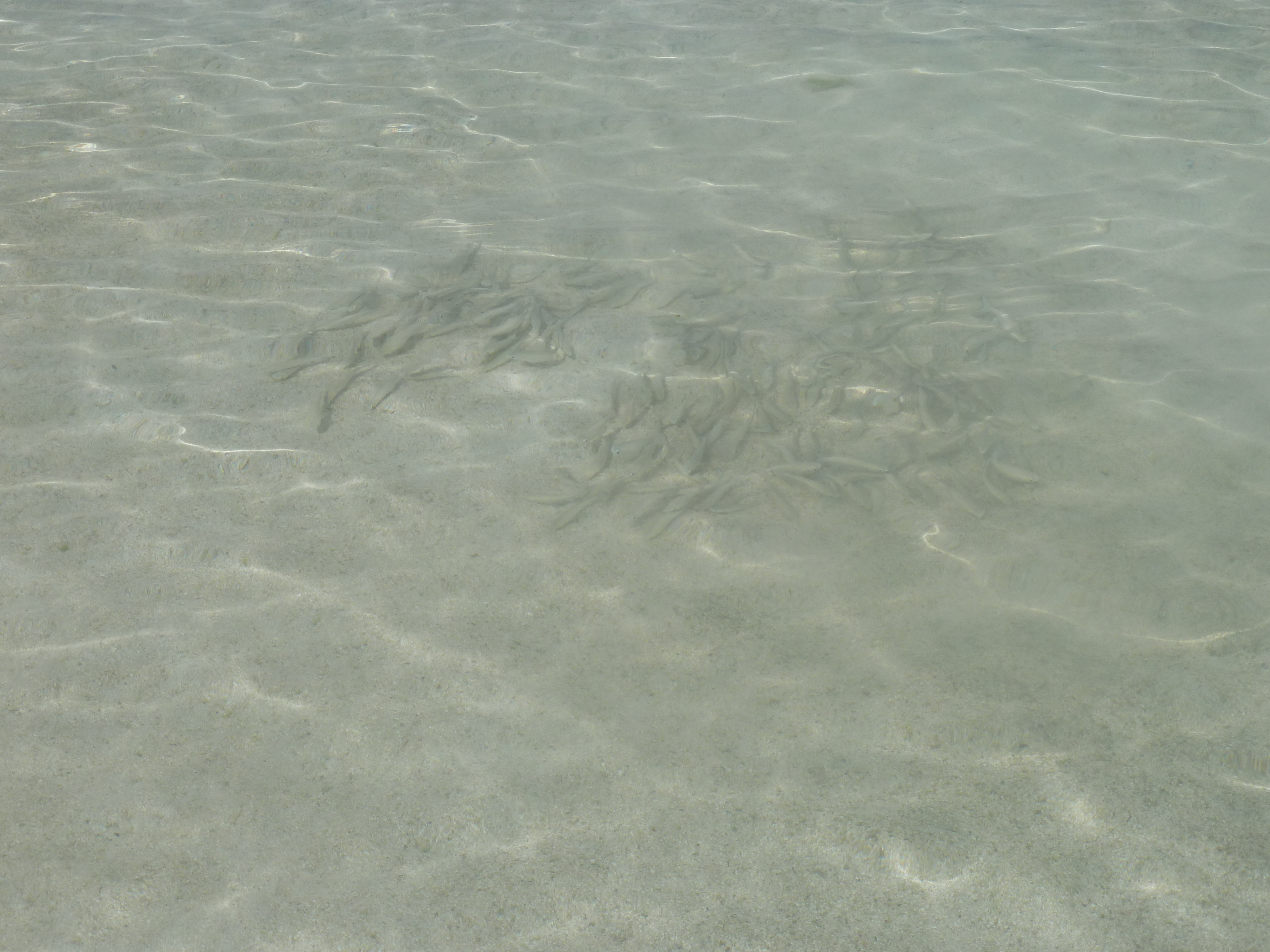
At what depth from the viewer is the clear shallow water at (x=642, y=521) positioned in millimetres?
2492

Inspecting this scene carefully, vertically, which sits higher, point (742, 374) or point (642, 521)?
point (742, 374)

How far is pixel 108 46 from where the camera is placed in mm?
7320

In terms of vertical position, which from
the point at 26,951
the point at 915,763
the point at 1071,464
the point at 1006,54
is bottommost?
the point at 26,951

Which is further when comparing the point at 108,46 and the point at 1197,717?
the point at 108,46

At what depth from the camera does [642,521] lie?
11.5 ft

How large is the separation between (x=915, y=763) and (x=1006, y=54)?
5629mm

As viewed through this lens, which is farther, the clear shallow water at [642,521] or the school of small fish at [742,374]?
the school of small fish at [742,374]

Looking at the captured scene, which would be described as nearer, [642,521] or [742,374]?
[642,521]

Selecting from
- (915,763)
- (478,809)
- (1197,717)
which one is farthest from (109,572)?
(1197,717)

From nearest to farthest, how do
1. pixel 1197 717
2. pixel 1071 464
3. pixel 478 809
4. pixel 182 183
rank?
pixel 478 809, pixel 1197 717, pixel 1071 464, pixel 182 183

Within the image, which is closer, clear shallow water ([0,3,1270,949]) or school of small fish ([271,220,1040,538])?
clear shallow water ([0,3,1270,949])

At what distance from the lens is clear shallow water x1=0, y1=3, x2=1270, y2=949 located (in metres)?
2.49

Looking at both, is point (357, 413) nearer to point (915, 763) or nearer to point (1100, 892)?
point (915, 763)

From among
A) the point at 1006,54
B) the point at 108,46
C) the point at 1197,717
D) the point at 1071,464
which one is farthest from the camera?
the point at 108,46
